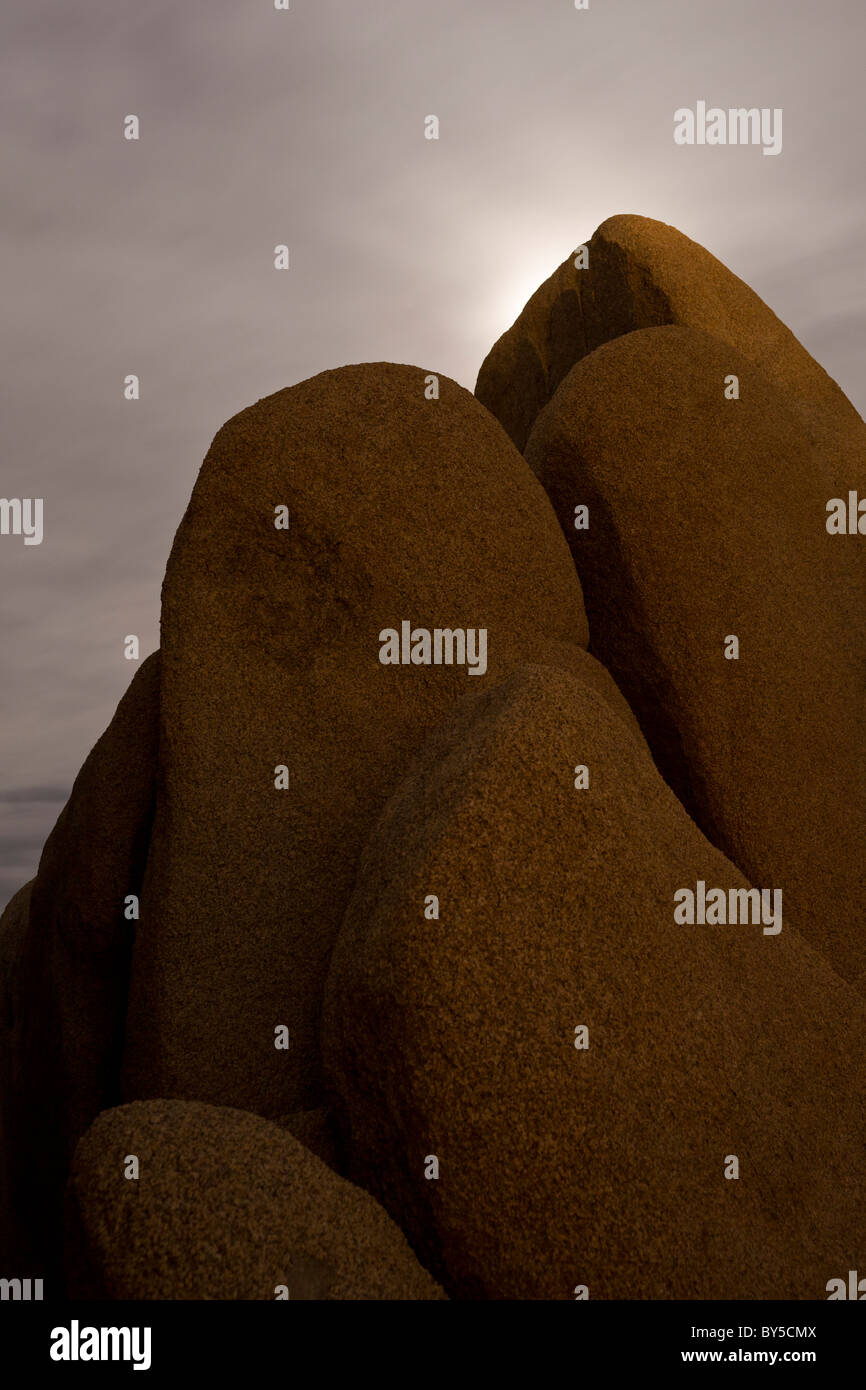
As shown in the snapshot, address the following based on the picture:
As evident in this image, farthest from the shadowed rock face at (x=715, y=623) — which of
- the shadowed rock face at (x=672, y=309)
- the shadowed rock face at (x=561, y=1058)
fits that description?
the shadowed rock face at (x=561, y=1058)

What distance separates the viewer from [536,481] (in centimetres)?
695

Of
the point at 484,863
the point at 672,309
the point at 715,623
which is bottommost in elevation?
the point at 484,863

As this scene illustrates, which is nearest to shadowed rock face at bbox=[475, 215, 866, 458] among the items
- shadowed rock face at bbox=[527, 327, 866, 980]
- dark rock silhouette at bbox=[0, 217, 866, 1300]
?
dark rock silhouette at bbox=[0, 217, 866, 1300]

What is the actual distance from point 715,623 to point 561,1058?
394 centimetres

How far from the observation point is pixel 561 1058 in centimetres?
381

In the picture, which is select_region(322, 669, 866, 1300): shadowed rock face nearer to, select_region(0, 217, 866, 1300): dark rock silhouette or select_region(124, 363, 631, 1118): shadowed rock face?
select_region(0, 217, 866, 1300): dark rock silhouette

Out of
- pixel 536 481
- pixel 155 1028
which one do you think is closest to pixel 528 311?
pixel 536 481

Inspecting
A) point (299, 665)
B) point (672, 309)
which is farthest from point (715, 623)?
point (672, 309)

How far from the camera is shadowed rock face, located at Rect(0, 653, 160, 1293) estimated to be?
6992mm

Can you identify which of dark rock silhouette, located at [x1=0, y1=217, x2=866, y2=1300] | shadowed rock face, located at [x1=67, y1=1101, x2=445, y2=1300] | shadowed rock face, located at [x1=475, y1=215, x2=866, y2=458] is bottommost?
shadowed rock face, located at [x1=67, y1=1101, x2=445, y2=1300]

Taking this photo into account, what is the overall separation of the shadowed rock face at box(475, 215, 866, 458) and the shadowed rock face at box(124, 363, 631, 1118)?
3365mm

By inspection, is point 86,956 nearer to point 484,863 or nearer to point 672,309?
point 484,863
